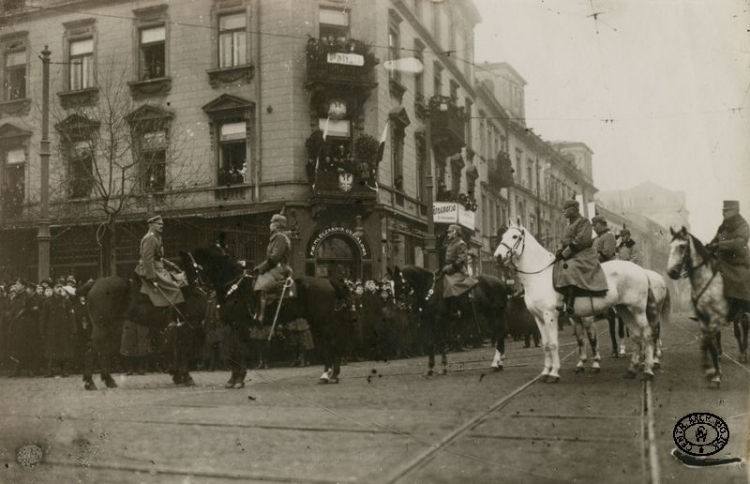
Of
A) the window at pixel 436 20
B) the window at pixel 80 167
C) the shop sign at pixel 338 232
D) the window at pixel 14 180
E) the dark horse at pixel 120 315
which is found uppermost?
the window at pixel 436 20

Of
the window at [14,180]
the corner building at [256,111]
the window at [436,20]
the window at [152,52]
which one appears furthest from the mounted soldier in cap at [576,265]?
the window at [14,180]

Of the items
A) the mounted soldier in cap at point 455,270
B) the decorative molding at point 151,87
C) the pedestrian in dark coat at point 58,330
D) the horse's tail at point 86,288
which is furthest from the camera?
the pedestrian in dark coat at point 58,330

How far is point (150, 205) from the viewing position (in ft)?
31.0

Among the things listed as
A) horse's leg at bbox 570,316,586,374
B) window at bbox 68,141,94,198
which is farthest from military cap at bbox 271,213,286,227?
horse's leg at bbox 570,316,586,374

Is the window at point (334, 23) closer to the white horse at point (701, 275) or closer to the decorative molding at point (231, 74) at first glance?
the decorative molding at point (231, 74)

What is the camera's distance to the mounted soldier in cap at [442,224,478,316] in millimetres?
10773

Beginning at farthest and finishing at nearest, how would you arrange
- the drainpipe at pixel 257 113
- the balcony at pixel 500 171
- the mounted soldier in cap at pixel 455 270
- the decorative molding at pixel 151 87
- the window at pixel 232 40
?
the balcony at pixel 500 171, the mounted soldier in cap at pixel 455 270, the decorative molding at pixel 151 87, the drainpipe at pixel 257 113, the window at pixel 232 40

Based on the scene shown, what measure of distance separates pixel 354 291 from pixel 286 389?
5.81ft

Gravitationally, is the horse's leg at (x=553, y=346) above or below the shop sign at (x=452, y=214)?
below

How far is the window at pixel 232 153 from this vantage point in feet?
26.6

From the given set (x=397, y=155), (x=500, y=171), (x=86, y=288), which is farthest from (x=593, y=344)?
(x=86, y=288)

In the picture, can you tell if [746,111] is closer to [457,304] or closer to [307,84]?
[307,84]
